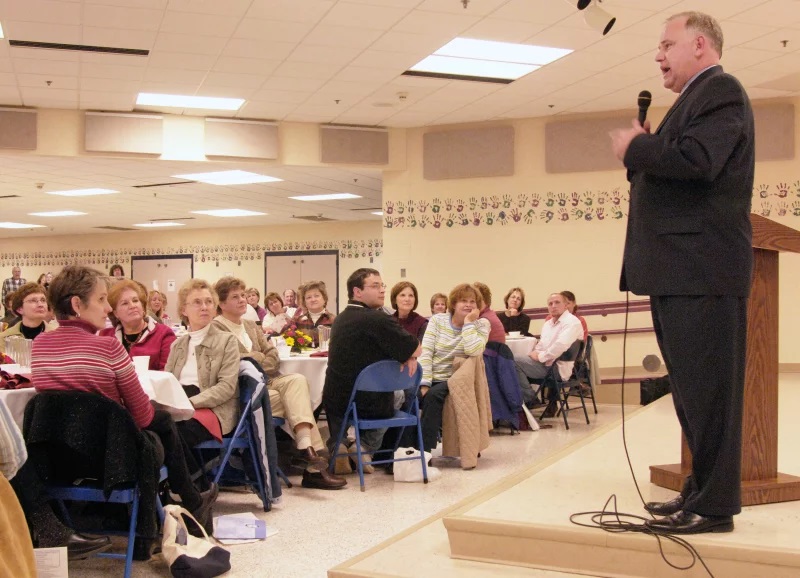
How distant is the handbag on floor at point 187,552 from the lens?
357cm

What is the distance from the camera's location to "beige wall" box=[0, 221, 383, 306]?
17938 millimetres

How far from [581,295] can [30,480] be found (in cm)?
762

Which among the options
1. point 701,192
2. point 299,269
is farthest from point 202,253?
point 701,192

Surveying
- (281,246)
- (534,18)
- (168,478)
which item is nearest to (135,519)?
(168,478)

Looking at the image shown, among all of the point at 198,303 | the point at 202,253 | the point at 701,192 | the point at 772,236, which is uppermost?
the point at 202,253

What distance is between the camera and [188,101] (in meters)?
9.08

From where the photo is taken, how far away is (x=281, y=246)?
18312 millimetres

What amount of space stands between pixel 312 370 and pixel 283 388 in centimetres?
37

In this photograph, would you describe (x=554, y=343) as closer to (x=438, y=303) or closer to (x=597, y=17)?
(x=438, y=303)

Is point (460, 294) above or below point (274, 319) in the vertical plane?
above

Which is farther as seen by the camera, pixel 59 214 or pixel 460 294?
pixel 59 214

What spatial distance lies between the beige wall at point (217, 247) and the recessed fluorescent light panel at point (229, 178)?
18.5ft

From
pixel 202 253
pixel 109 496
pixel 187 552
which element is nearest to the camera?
pixel 109 496

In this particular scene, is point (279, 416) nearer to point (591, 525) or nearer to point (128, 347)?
point (128, 347)
